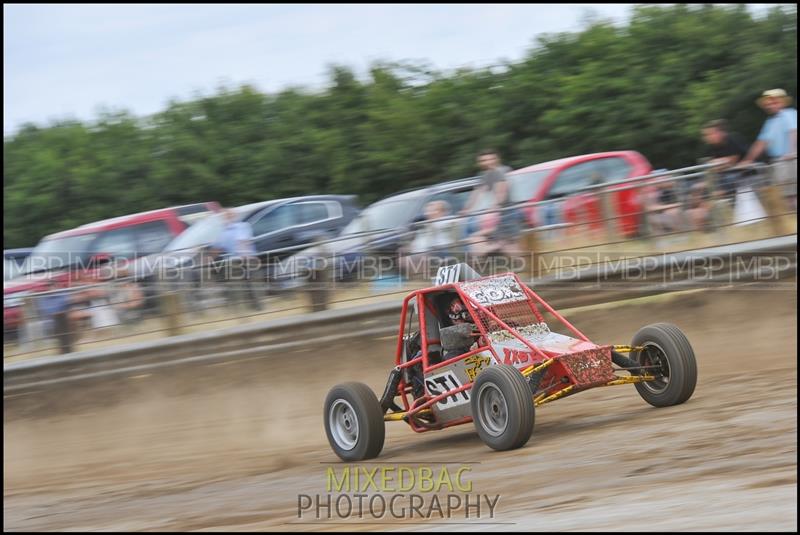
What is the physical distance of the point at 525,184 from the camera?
12586 mm

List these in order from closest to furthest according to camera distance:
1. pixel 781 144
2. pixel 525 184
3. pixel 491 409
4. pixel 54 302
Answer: pixel 491 409 < pixel 781 144 < pixel 525 184 < pixel 54 302

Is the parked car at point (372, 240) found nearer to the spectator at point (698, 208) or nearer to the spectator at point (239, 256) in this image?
the spectator at point (239, 256)

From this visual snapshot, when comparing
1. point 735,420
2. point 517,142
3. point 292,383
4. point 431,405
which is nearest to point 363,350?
point 292,383

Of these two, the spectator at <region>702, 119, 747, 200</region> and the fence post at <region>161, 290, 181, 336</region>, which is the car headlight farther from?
the spectator at <region>702, 119, 747, 200</region>

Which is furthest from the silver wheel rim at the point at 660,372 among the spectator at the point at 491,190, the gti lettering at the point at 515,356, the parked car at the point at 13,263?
the parked car at the point at 13,263

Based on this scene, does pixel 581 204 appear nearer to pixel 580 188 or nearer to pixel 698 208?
pixel 580 188

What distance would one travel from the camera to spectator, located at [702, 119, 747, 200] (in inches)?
435

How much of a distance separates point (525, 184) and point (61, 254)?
5972mm

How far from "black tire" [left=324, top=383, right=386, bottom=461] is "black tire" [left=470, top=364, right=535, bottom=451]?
0.99 metres

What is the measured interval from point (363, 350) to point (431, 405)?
384cm

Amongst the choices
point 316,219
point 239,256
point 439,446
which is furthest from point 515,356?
point 316,219

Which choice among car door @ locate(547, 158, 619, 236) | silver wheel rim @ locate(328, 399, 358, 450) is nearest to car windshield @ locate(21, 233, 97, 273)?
car door @ locate(547, 158, 619, 236)

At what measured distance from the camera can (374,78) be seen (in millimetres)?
28125

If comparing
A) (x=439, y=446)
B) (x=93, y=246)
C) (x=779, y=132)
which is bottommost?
(x=439, y=446)
